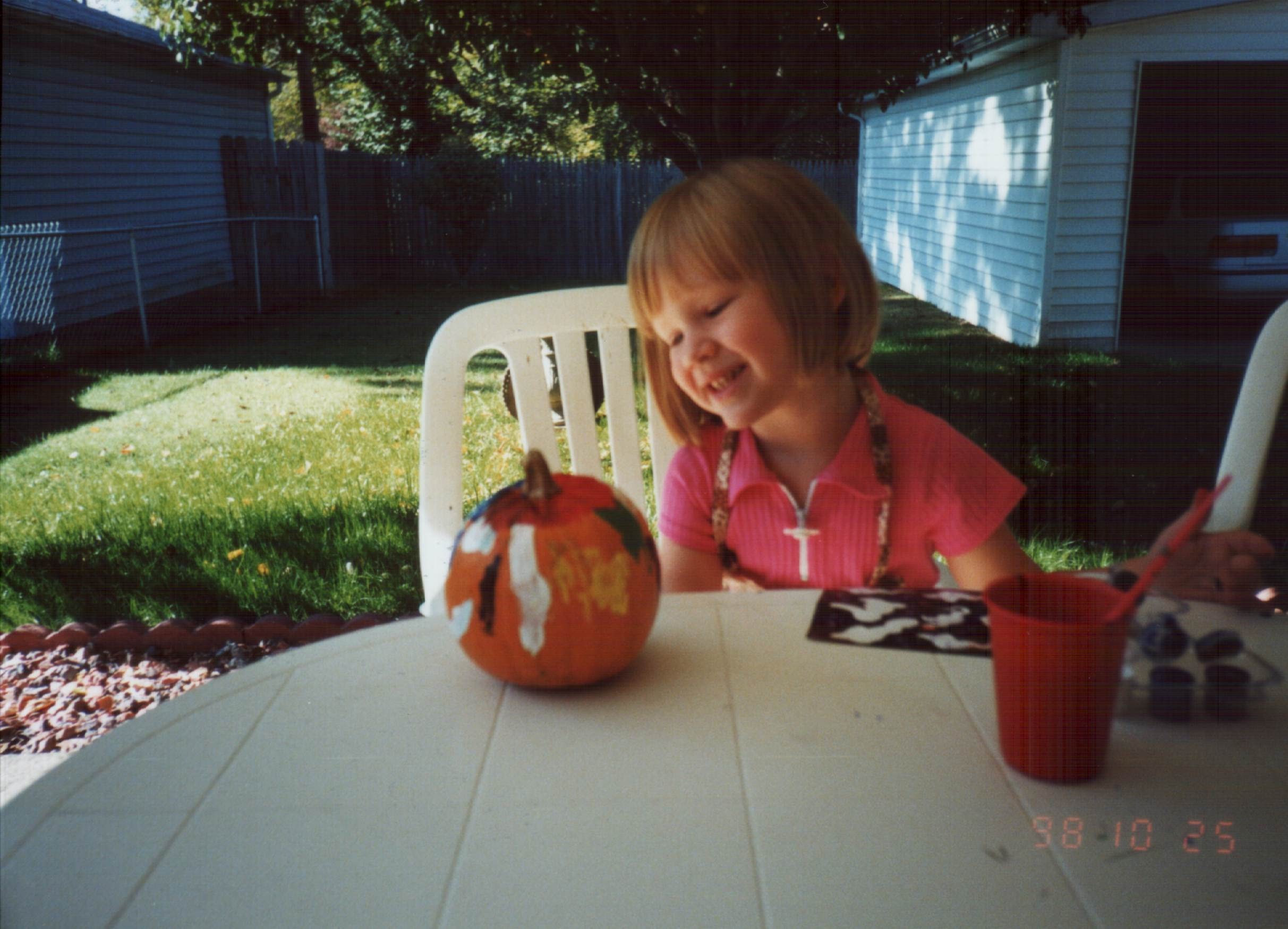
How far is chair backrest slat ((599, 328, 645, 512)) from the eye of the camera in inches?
78.4

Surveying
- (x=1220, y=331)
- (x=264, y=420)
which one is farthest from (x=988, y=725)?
(x=1220, y=331)

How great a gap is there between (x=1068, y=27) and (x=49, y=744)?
20.7ft

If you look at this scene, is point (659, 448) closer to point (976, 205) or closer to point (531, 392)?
point (531, 392)

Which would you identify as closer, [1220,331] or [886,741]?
[886,741]

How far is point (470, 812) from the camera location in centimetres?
76

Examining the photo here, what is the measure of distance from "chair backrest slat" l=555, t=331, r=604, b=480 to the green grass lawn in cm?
103

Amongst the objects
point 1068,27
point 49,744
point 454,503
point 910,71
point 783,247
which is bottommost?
point 49,744

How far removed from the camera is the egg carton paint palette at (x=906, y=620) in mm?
1009

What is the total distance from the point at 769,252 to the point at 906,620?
533mm

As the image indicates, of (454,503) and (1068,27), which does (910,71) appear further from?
(454,503)

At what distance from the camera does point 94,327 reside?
30.4 ft

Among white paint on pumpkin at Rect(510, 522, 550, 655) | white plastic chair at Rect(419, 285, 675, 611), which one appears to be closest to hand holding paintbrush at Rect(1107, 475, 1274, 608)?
white paint on pumpkin at Rect(510, 522, 550, 655)

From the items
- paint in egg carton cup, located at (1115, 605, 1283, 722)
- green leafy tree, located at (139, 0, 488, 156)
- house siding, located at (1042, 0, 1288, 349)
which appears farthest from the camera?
house siding, located at (1042, 0, 1288, 349)

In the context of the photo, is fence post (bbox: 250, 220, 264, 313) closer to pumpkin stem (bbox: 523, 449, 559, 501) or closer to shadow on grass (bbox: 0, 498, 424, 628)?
shadow on grass (bbox: 0, 498, 424, 628)
